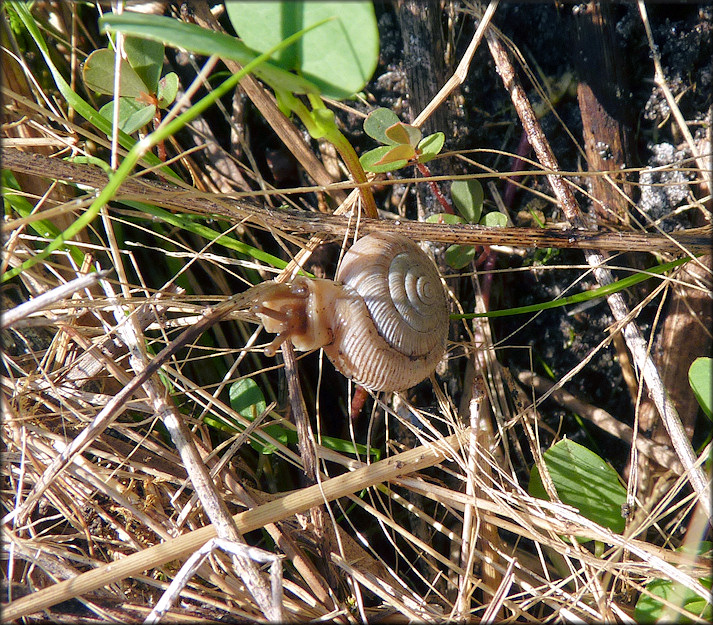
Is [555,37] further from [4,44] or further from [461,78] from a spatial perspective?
[4,44]

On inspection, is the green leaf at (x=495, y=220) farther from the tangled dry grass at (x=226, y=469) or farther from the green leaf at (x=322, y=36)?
the green leaf at (x=322, y=36)

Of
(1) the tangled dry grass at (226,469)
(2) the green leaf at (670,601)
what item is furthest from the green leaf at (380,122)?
(2) the green leaf at (670,601)

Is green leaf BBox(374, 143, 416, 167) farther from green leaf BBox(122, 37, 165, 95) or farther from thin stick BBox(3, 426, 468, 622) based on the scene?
thin stick BBox(3, 426, 468, 622)

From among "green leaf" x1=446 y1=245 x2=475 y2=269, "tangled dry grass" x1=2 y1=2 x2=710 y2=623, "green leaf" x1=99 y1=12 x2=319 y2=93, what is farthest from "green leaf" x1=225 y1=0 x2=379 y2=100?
"green leaf" x1=446 y1=245 x2=475 y2=269

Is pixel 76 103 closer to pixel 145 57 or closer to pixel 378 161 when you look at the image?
pixel 145 57

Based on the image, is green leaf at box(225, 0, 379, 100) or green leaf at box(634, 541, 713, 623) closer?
green leaf at box(225, 0, 379, 100)

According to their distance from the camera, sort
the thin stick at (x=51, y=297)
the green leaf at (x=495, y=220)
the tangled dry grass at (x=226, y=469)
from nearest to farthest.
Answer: the thin stick at (x=51, y=297), the tangled dry grass at (x=226, y=469), the green leaf at (x=495, y=220)
